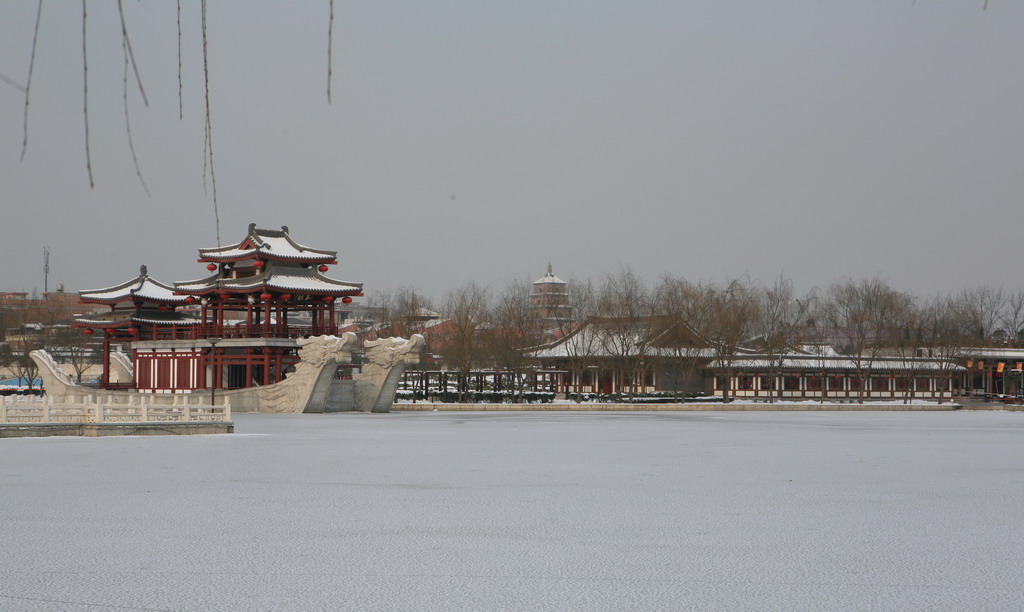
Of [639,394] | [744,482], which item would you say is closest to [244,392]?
[639,394]

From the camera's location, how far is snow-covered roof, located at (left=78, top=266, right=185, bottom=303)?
45906 millimetres

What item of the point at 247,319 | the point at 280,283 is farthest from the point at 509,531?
the point at 247,319

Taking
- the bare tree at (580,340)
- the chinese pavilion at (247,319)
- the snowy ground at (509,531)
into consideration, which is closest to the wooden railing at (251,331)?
the chinese pavilion at (247,319)

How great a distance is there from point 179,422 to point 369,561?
16846 mm

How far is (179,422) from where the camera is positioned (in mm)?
22891

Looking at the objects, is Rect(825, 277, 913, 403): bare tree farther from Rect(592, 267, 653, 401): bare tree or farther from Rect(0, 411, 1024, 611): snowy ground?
Rect(0, 411, 1024, 611): snowy ground

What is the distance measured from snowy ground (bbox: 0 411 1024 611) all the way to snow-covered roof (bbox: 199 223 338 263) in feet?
81.2

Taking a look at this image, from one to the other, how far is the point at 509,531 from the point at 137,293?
134 ft

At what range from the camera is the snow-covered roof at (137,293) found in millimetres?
45906

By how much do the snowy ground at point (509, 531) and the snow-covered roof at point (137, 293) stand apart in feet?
100

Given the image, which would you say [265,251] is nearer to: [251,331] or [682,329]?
[251,331]

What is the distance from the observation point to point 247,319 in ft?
141

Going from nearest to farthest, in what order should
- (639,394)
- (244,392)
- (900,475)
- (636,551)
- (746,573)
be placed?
(746,573) < (636,551) < (900,475) < (244,392) < (639,394)

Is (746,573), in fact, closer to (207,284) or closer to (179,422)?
(179,422)
